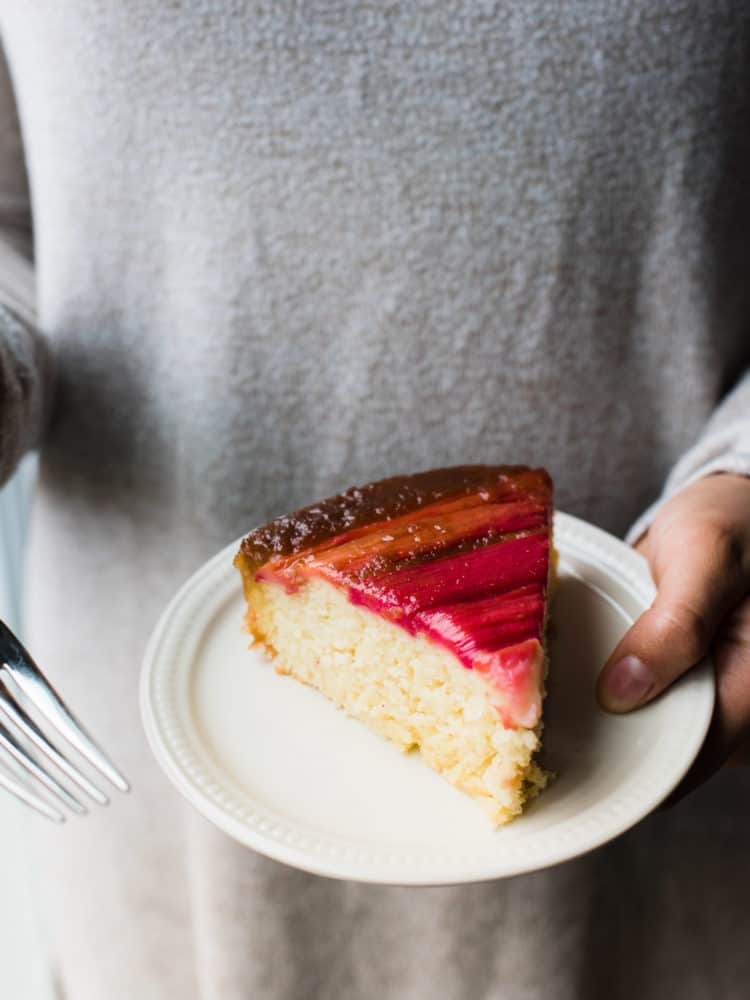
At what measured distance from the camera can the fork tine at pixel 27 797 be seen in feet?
2.13

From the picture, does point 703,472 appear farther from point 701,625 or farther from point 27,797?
point 27,797

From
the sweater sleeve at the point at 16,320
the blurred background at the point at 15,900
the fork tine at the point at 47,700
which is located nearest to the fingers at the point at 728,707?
the fork tine at the point at 47,700

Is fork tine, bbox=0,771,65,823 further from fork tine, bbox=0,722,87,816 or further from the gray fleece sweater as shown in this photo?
the gray fleece sweater

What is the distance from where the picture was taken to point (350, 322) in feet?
3.14

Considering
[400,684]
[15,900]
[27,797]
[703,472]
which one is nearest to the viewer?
[27,797]

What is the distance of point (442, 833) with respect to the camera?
66 cm

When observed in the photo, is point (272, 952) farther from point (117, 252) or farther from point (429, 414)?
point (117, 252)

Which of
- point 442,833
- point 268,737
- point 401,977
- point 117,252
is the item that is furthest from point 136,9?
point 401,977

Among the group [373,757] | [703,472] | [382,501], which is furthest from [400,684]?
[703,472]

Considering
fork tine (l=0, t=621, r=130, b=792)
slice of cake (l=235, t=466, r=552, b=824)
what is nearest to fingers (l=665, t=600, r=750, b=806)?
slice of cake (l=235, t=466, r=552, b=824)

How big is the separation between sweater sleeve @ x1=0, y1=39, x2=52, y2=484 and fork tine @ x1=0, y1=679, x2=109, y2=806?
30 cm

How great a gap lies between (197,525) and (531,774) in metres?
0.52

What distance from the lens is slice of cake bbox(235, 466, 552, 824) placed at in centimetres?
67

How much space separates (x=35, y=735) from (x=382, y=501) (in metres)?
0.36
